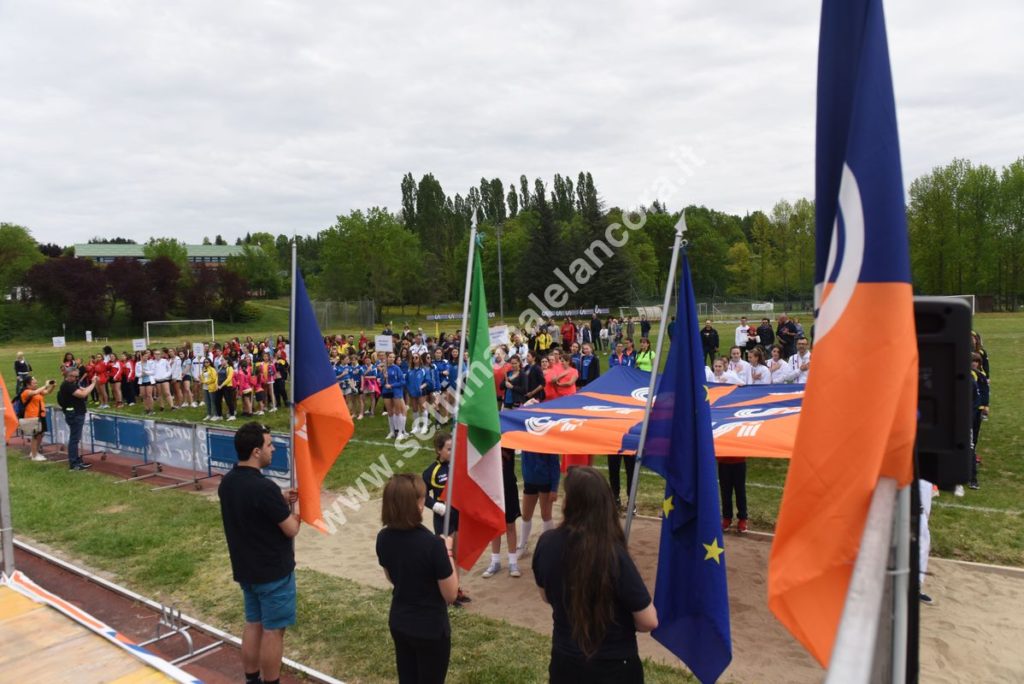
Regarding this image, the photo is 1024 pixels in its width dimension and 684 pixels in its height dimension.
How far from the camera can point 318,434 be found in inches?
230

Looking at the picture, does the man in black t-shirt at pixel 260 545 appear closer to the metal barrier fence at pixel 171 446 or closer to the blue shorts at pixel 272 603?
the blue shorts at pixel 272 603

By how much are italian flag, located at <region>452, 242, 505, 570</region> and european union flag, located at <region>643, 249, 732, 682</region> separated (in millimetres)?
1814

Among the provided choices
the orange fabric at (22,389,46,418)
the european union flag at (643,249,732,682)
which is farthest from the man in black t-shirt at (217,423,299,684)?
the orange fabric at (22,389,46,418)

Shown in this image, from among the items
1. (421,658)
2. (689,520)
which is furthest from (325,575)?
(689,520)

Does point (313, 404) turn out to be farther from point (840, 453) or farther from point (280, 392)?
point (280, 392)

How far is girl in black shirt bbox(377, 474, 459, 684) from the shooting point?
392 centimetres

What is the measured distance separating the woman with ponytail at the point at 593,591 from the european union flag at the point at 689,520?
1282mm

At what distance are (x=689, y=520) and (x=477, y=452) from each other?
7.29 feet

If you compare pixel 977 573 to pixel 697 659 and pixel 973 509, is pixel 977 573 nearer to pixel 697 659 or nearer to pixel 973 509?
pixel 973 509

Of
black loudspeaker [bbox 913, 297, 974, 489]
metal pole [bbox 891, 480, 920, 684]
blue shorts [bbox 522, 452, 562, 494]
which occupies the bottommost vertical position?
blue shorts [bbox 522, 452, 562, 494]

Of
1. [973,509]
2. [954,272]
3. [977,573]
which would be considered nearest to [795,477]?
[977,573]

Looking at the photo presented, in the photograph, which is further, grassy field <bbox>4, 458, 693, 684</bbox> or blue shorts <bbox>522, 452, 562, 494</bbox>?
blue shorts <bbox>522, 452, 562, 494</bbox>

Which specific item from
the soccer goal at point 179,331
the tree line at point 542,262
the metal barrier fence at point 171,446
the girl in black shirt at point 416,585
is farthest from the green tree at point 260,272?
the girl in black shirt at point 416,585

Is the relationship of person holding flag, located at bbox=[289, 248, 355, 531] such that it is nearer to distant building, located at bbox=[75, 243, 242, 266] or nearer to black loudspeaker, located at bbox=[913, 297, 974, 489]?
black loudspeaker, located at bbox=[913, 297, 974, 489]
